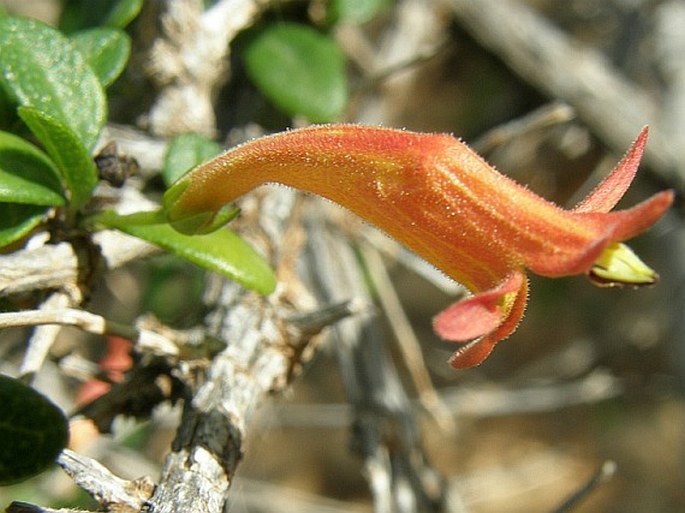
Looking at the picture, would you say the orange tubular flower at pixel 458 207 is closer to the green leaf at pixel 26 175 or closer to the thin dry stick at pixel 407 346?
the green leaf at pixel 26 175

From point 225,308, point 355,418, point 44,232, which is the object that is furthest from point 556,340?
point 44,232

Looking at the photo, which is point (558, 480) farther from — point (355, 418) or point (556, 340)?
point (355, 418)

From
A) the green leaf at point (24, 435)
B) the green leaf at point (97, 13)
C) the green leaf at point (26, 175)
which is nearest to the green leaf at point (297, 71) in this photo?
the green leaf at point (97, 13)

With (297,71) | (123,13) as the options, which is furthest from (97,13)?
(297,71)

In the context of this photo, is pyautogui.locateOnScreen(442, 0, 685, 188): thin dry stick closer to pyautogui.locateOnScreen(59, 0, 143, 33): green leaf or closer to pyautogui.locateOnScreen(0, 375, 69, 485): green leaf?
pyautogui.locateOnScreen(59, 0, 143, 33): green leaf

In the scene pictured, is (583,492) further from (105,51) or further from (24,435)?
(105,51)

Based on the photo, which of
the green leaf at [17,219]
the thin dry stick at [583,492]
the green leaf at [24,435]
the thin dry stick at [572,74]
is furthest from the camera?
the thin dry stick at [572,74]

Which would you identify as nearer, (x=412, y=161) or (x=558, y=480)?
(x=412, y=161)
